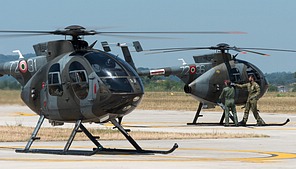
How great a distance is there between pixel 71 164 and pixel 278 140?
10687mm

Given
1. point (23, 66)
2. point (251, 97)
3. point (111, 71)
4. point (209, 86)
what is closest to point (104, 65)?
point (111, 71)

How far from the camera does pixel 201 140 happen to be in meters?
26.7

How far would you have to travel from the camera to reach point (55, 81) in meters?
21.6

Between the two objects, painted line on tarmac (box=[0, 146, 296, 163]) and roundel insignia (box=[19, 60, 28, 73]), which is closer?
painted line on tarmac (box=[0, 146, 296, 163])

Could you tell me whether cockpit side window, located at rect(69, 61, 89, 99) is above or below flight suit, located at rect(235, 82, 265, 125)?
above

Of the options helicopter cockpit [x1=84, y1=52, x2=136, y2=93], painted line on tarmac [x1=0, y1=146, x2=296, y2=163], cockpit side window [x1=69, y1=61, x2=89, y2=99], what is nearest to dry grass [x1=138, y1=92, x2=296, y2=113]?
painted line on tarmac [x1=0, y1=146, x2=296, y2=163]

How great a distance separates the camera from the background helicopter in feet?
68.4

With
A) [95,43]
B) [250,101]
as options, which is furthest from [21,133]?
[250,101]

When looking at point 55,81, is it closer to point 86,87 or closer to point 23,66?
point 86,87

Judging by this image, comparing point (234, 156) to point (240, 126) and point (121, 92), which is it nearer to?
point (121, 92)

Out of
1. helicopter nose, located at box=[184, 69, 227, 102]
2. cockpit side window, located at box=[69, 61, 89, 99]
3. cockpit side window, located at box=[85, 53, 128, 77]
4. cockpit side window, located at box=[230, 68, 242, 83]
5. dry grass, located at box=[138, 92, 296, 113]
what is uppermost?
cockpit side window, located at box=[85, 53, 128, 77]

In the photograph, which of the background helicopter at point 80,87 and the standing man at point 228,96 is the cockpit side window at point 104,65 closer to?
the background helicopter at point 80,87

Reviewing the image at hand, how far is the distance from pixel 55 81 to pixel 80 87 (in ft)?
2.65

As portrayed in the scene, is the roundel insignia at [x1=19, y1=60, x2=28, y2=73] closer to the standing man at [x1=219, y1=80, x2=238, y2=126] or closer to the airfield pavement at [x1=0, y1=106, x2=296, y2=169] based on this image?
the airfield pavement at [x1=0, y1=106, x2=296, y2=169]
